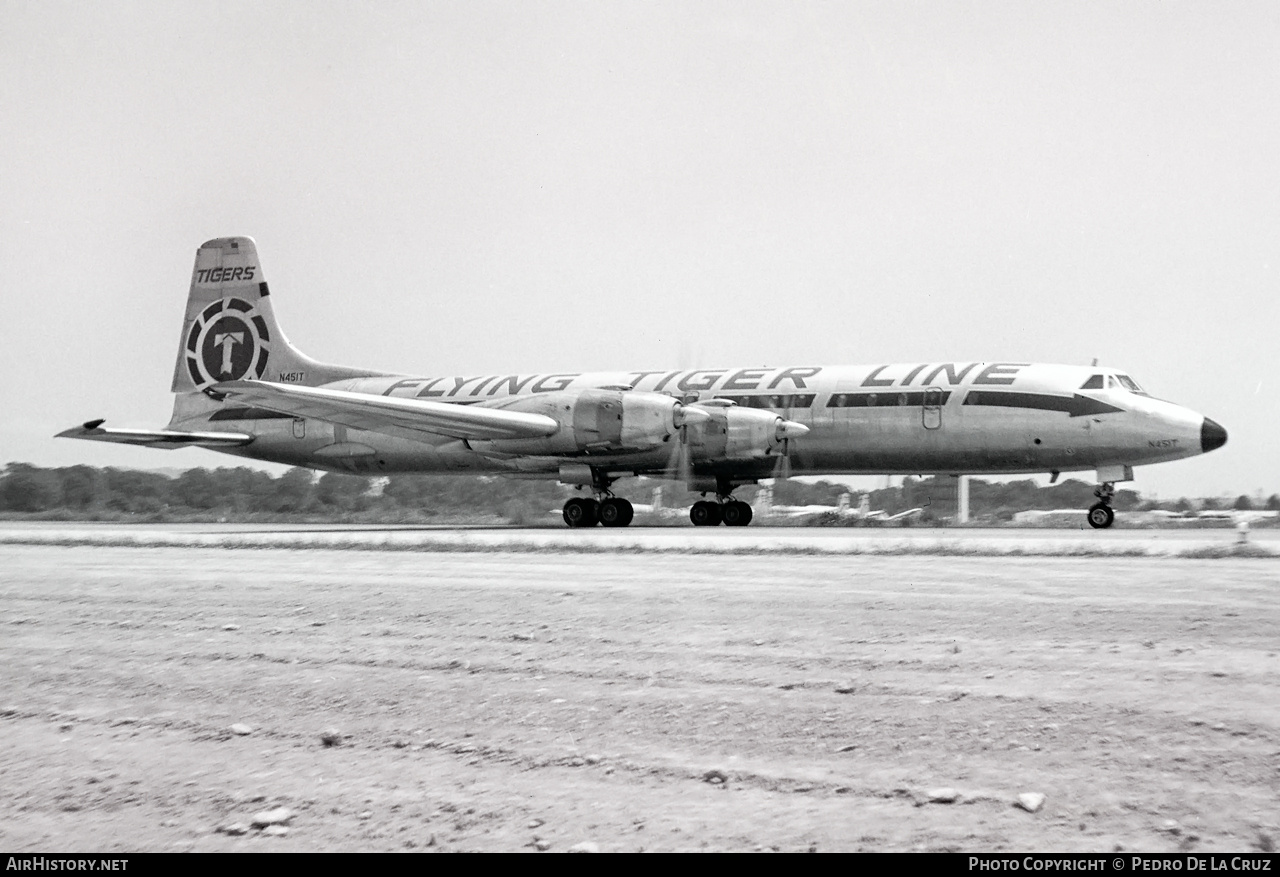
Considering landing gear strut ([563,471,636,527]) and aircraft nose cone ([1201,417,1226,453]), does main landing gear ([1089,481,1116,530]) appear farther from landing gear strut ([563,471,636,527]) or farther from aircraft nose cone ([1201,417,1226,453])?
landing gear strut ([563,471,636,527])

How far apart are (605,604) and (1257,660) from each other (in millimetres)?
5616

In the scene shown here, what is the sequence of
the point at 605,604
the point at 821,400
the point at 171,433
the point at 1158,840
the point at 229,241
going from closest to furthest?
the point at 1158,840, the point at 605,604, the point at 821,400, the point at 171,433, the point at 229,241

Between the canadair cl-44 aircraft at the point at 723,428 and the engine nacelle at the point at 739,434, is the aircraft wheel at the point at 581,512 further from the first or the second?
the engine nacelle at the point at 739,434

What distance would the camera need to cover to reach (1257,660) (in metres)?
7.59

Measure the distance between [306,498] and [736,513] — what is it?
2166cm

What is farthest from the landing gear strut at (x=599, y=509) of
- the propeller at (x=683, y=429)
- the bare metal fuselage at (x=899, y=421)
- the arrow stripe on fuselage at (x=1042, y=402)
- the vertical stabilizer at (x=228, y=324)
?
the vertical stabilizer at (x=228, y=324)

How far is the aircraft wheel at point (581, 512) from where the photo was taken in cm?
3028

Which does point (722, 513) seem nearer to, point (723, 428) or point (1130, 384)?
point (723, 428)

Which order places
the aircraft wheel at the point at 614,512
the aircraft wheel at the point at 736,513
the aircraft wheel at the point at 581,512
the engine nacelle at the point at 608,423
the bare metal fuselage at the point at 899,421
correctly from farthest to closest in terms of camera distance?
the aircraft wheel at the point at 736,513
the aircraft wheel at the point at 614,512
the aircraft wheel at the point at 581,512
the engine nacelle at the point at 608,423
the bare metal fuselage at the point at 899,421

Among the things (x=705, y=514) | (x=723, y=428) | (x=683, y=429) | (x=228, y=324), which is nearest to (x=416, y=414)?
(x=683, y=429)

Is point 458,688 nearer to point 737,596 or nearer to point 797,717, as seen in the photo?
point 797,717

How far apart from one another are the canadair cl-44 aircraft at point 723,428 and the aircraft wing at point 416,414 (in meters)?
0.05

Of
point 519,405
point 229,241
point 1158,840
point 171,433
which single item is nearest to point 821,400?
point 519,405

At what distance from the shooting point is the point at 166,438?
33.0m
